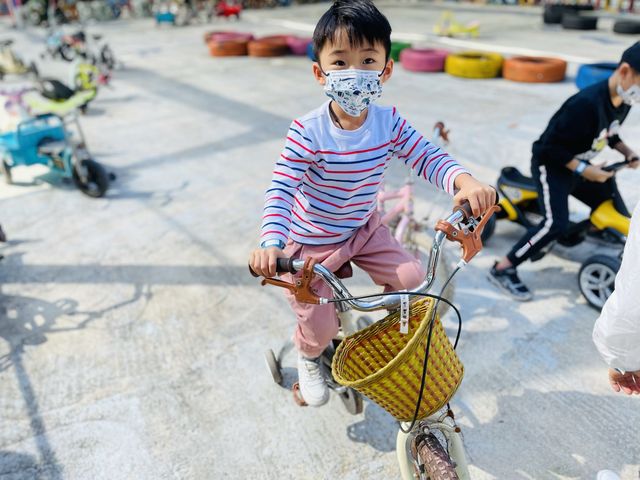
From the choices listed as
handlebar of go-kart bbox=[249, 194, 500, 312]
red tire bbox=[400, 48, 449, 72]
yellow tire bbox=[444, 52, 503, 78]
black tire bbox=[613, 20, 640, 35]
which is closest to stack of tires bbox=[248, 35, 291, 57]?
red tire bbox=[400, 48, 449, 72]

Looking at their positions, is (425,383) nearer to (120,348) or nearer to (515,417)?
(515,417)

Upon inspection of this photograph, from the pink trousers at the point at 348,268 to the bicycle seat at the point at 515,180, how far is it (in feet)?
6.65

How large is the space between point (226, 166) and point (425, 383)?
480 cm

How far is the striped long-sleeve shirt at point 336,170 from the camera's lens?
203 cm

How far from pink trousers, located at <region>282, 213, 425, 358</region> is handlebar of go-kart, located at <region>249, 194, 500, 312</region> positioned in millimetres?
384

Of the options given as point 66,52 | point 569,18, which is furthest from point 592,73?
point 66,52

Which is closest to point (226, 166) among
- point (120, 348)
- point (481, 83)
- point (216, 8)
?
point (120, 348)

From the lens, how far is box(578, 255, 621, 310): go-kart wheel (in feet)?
10.9

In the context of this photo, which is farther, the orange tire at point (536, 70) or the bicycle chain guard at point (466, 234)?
the orange tire at point (536, 70)

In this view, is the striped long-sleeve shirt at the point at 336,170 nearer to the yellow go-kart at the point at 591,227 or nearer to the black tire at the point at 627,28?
the yellow go-kart at the point at 591,227

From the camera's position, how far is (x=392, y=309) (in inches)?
77.6

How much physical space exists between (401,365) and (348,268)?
0.78 m

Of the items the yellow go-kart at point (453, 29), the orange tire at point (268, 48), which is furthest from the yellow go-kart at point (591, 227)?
the yellow go-kart at point (453, 29)

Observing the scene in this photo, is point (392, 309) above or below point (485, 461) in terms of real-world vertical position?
above
